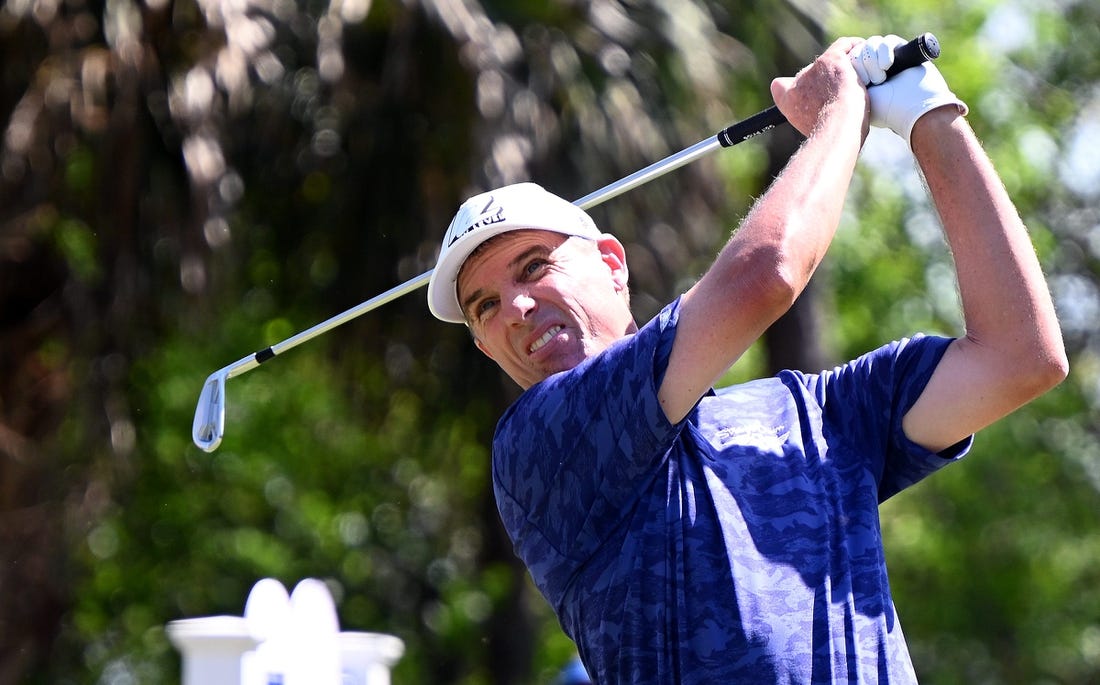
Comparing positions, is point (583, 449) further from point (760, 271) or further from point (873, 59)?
point (873, 59)

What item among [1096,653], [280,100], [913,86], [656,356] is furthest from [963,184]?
[1096,653]

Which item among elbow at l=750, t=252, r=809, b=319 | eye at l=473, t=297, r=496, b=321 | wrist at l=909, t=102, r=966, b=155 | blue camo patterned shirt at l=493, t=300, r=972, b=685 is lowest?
blue camo patterned shirt at l=493, t=300, r=972, b=685

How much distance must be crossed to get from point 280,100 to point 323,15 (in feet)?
1.23

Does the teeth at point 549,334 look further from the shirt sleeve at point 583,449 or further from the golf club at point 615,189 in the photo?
the golf club at point 615,189

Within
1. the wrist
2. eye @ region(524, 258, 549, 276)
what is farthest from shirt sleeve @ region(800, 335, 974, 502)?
eye @ region(524, 258, 549, 276)

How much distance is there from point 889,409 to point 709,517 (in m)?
0.42

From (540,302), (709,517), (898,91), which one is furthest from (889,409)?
(540,302)

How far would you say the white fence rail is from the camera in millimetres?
2836

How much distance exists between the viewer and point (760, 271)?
2.39 metres

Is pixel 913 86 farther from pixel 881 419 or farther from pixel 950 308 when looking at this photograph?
pixel 950 308

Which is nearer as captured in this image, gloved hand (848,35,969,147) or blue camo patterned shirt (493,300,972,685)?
blue camo patterned shirt (493,300,972,685)

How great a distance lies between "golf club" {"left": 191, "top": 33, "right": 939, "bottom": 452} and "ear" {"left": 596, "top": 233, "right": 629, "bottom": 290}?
0.29ft

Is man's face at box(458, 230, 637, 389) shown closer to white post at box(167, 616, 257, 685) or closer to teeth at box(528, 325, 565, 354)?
teeth at box(528, 325, 565, 354)

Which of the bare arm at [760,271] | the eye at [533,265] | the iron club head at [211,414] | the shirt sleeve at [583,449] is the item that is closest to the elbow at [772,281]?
the bare arm at [760,271]
